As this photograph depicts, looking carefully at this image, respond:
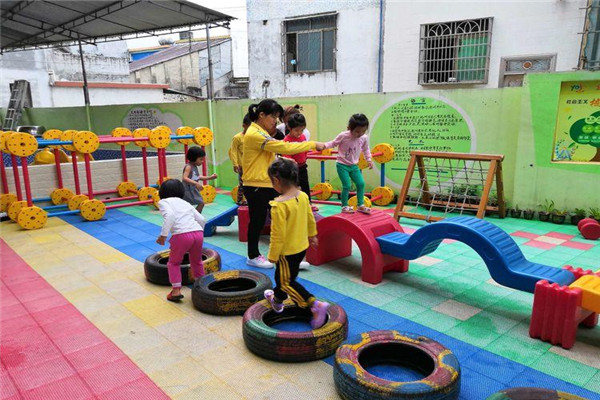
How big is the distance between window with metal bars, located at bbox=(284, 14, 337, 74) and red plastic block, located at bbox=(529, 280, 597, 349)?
12382 millimetres

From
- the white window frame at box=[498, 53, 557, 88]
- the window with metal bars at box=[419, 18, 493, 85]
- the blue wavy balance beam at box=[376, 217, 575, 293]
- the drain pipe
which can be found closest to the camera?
the blue wavy balance beam at box=[376, 217, 575, 293]

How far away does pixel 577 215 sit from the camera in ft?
22.6

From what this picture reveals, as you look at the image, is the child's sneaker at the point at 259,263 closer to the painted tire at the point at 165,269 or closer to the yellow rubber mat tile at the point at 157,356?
the painted tire at the point at 165,269

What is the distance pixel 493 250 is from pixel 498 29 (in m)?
9.49

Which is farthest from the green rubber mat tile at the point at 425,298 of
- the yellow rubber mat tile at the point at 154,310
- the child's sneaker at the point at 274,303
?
the yellow rubber mat tile at the point at 154,310

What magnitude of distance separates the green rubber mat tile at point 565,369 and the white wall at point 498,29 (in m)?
9.52

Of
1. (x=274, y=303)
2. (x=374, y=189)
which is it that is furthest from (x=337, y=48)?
(x=274, y=303)

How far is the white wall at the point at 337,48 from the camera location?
13.6m

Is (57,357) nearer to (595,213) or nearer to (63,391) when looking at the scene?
(63,391)

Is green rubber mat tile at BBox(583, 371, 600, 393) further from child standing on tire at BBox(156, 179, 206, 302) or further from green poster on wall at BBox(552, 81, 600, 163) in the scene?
green poster on wall at BBox(552, 81, 600, 163)

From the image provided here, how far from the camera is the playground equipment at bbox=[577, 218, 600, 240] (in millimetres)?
6047

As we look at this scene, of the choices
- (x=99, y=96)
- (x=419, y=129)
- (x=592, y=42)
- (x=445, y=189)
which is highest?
(x=592, y=42)

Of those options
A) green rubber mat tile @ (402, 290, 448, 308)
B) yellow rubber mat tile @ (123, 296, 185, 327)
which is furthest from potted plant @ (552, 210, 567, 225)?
yellow rubber mat tile @ (123, 296, 185, 327)

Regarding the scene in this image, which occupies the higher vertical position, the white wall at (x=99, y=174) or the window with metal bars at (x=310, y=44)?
the window with metal bars at (x=310, y=44)
